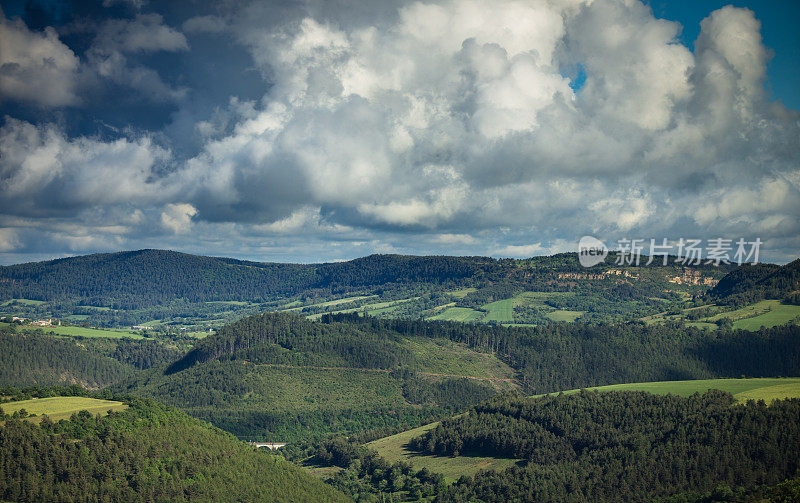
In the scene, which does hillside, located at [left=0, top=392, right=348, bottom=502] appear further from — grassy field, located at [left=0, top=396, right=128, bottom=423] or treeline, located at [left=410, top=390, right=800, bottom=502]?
treeline, located at [left=410, top=390, right=800, bottom=502]

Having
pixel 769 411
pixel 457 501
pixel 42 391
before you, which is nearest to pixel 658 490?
pixel 769 411

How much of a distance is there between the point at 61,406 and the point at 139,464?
3509 cm

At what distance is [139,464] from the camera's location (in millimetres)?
149000

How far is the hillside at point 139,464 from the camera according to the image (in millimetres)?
132750

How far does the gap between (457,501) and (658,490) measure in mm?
49683

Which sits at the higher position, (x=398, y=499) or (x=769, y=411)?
(x=769, y=411)

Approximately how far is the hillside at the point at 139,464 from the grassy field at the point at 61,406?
13.8ft

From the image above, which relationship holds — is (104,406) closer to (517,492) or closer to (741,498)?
(517,492)

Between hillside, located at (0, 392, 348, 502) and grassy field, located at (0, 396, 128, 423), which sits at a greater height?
grassy field, located at (0, 396, 128, 423)

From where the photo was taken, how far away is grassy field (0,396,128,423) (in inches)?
6299

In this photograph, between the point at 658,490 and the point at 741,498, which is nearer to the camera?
the point at 741,498

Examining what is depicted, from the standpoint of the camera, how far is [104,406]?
176 metres

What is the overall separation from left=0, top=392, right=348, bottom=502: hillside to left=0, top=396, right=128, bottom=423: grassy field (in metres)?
4.20

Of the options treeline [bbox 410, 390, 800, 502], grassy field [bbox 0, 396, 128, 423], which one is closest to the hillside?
grassy field [bbox 0, 396, 128, 423]
